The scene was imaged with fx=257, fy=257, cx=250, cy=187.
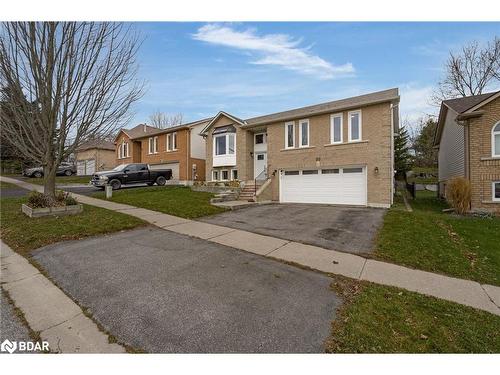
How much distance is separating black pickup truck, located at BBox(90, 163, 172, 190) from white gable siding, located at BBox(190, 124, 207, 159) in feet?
10.7

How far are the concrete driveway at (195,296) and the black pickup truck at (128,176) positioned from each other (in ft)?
44.2

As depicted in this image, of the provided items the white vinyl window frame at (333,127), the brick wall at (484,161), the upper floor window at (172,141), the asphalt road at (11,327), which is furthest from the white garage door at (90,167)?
the brick wall at (484,161)

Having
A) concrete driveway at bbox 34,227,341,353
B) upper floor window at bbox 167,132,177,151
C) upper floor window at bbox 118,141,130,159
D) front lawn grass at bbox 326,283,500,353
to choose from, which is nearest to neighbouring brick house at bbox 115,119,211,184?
upper floor window at bbox 167,132,177,151

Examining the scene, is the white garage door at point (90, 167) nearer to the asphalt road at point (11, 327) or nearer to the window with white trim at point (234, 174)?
the window with white trim at point (234, 174)

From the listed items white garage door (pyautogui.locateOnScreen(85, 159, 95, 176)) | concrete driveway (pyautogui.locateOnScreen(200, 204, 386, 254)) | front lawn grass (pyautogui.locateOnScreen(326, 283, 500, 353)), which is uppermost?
white garage door (pyautogui.locateOnScreen(85, 159, 95, 176))

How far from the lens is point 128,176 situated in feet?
63.0

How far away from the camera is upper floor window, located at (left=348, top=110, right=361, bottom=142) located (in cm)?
1409

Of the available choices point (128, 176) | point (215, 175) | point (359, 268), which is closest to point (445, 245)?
point (359, 268)

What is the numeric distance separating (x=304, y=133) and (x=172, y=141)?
13.2 m

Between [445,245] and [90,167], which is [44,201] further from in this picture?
[90,167]

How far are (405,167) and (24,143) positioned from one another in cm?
3690

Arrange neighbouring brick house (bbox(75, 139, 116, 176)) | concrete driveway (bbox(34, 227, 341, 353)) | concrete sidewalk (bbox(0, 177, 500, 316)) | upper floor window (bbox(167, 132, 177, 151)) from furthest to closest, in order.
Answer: neighbouring brick house (bbox(75, 139, 116, 176))
upper floor window (bbox(167, 132, 177, 151))
concrete sidewalk (bbox(0, 177, 500, 316))
concrete driveway (bbox(34, 227, 341, 353))

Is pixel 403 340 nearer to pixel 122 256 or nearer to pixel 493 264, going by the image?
pixel 493 264

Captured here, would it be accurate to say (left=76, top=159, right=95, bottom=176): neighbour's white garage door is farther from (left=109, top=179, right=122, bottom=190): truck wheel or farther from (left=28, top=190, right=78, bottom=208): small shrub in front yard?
(left=28, top=190, right=78, bottom=208): small shrub in front yard
